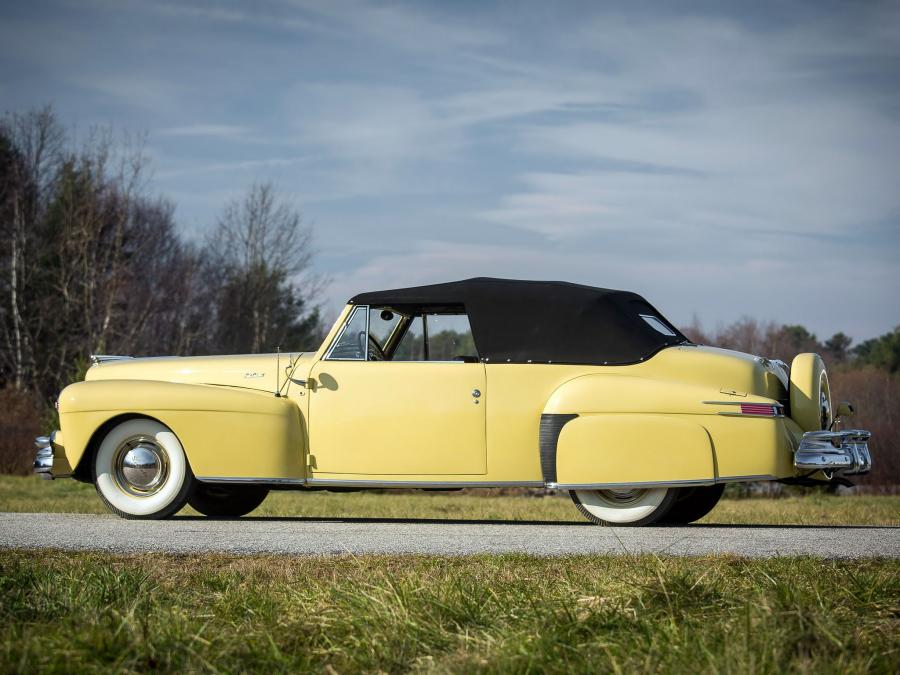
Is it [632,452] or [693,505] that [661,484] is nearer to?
[632,452]

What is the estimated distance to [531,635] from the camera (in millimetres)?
3912

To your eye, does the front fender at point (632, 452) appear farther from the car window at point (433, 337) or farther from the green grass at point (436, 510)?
the green grass at point (436, 510)

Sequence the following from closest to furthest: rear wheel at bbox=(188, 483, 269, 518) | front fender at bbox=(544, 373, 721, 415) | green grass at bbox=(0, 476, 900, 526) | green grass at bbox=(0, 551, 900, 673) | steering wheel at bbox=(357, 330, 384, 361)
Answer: green grass at bbox=(0, 551, 900, 673) < front fender at bbox=(544, 373, 721, 415) < steering wheel at bbox=(357, 330, 384, 361) < rear wheel at bbox=(188, 483, 269, 518) < green grass at bbox=(0, 476, 900, 526)

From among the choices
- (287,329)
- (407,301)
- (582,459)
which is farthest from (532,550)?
(287,329)

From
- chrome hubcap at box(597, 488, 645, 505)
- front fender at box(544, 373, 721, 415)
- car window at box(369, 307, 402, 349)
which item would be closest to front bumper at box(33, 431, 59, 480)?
car window at box(369, 307, 402, 349)

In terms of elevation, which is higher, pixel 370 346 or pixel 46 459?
pixel 370 346

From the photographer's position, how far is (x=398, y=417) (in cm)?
816

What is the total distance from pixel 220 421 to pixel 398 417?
1.41 meters

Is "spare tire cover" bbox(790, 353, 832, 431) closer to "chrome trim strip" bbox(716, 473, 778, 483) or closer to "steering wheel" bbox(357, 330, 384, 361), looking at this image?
"chrome trim strip" bbox(716, 473, 778, 483)

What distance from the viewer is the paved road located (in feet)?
20.8

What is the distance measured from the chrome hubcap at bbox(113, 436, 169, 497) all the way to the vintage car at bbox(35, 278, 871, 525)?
11 millimetres

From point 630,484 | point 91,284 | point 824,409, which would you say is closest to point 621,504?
point 630,484

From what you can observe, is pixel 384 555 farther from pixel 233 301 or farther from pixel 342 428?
pixel 233 301

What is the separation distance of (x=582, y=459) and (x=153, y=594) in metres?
3.89
